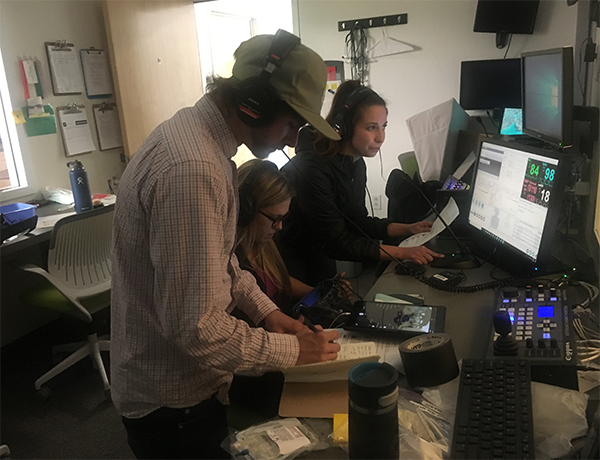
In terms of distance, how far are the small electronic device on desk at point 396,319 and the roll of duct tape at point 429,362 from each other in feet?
0.55

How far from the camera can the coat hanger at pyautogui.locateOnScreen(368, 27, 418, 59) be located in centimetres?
361

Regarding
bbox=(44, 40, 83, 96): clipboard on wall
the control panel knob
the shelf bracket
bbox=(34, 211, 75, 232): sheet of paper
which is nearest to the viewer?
the control panel knob

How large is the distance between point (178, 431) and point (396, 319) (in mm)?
556

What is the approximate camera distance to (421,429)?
846 mm

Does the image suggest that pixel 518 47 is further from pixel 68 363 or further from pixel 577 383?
pixel 68 363

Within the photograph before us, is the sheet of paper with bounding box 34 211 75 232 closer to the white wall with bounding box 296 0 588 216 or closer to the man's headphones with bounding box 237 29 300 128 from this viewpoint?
the man's headphones with bounding box 237 29 300 128

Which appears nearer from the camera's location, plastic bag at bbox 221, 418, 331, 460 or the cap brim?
plastic bag at bbox 221, 418, 331, 460

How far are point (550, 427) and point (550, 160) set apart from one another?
2.40ft

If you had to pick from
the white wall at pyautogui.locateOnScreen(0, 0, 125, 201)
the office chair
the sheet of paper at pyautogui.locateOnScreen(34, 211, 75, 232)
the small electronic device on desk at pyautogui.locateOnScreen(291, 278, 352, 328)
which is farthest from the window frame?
the small electronic device on desk at pyautogui.locateOnScreen(291, 278, 352, 328)

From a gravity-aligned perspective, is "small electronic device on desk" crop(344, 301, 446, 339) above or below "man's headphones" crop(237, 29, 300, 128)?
below

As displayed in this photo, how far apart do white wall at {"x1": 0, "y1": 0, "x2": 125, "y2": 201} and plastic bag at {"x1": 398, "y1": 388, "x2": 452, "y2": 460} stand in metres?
2.66

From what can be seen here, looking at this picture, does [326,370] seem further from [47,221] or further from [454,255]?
[47,221]

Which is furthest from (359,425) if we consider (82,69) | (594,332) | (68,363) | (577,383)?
(82,69)

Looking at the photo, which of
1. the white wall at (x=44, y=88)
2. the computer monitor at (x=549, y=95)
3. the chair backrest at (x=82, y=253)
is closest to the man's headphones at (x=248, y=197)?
the computer monitor at (x=549, y=95)
